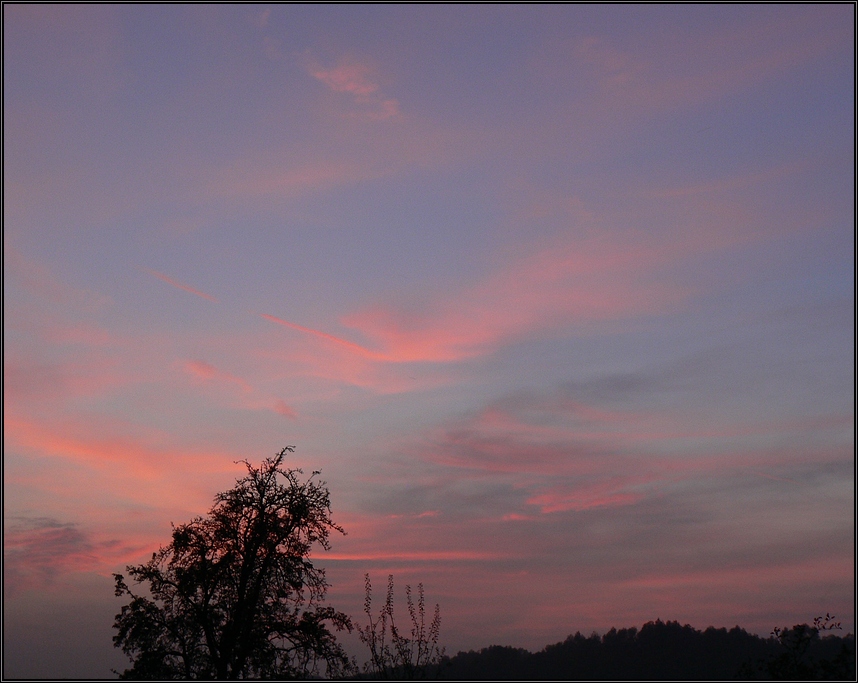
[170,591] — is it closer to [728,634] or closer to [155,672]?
[155,672]

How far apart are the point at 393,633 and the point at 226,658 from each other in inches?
511

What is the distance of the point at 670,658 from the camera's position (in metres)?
33.4

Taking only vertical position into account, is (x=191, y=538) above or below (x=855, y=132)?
below

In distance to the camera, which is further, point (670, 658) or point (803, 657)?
point (670, 658)

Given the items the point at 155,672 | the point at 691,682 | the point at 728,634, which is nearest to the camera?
the point at 691,682

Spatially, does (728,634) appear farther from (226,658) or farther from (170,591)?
(170,591)

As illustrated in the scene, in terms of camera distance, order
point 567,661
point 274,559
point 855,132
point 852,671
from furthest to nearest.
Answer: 1. point 567,661
2. point 274,559
3. point 855,132
4. point 852,671

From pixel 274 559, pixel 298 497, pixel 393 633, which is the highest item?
pixel 298 497

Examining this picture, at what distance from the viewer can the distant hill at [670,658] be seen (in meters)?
18.7

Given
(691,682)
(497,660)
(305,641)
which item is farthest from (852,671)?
(305,641)

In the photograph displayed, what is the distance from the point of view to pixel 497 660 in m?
29.0

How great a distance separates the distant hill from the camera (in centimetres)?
1867

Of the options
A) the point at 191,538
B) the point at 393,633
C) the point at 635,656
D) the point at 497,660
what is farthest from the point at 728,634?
the point at 191,538

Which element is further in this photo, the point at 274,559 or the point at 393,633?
the point at 274,559
